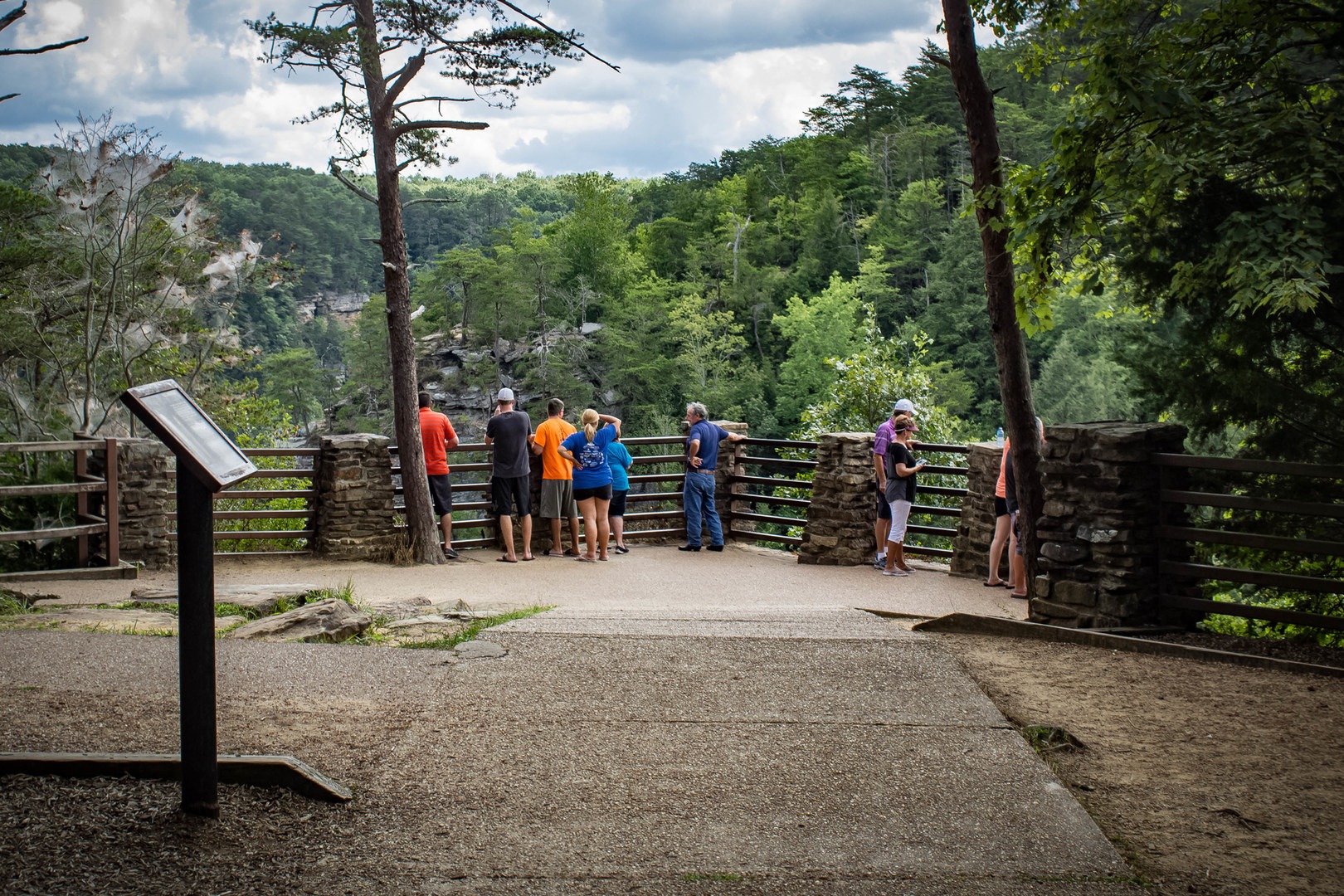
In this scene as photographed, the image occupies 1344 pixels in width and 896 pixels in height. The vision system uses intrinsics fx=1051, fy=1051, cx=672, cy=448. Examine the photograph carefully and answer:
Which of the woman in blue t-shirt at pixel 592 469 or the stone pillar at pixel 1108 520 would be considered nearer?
the stone pillar at pixel 1108 520

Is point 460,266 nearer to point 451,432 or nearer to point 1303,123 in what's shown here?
point 451,432

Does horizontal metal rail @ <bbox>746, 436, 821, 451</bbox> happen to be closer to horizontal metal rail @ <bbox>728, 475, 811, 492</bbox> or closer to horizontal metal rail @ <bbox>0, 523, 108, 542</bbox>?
horizontal metal rail @ <bbox>728, 475, 811, 492</bbox>

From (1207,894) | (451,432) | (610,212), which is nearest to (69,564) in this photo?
(451,432)

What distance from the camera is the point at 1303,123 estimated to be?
6.44 m

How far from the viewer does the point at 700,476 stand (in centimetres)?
1384

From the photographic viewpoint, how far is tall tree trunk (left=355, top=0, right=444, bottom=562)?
12.7 meters

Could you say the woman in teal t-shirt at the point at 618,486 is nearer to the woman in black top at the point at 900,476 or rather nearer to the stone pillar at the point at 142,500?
the woman in black top at the point at 900,476

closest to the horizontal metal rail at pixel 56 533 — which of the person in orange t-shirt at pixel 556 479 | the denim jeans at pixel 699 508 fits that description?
the person in orange t-shirt at pixel 556 479

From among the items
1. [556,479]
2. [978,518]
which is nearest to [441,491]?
[556,479]

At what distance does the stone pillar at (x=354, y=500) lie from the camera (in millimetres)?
12133

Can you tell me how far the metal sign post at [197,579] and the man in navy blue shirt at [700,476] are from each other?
10.2 metres

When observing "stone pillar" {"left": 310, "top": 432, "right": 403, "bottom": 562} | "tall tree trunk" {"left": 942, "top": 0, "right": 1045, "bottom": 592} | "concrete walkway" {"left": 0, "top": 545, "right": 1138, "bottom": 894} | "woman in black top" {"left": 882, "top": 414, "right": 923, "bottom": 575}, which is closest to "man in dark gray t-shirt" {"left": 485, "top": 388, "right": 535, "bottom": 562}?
"stone pillar" {"left": 310, "top": 432, "right": 403, "bottom": 562}

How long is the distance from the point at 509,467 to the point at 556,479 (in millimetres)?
608

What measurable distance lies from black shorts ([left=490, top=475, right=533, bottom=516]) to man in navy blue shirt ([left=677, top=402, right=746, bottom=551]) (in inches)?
86.7
